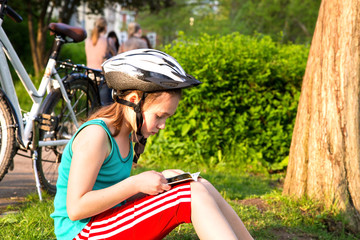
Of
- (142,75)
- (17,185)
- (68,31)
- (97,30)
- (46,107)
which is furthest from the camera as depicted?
(97,30)

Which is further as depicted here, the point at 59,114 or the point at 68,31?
the point at 59,114

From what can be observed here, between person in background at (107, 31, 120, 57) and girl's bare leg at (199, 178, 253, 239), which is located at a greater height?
person in background at (107, 31, 120, 57)

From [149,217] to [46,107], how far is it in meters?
2.25

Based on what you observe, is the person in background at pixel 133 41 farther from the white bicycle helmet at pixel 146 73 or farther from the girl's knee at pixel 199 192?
the girl's knee at pixel 199 192

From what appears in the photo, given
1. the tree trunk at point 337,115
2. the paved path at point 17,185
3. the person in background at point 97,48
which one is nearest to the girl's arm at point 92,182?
the paved path at point 17,185

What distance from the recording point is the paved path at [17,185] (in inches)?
156

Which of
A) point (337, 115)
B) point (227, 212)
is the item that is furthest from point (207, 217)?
point (337, 115)

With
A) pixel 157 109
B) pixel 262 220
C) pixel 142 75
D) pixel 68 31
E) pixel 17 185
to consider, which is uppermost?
pixel 68 31

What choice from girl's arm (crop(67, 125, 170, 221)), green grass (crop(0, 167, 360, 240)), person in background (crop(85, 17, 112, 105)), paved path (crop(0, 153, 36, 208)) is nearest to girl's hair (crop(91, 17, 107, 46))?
person in background (crop(85, 17, 112, 105))

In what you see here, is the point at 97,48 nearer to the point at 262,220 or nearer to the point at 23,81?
the point at 23,81

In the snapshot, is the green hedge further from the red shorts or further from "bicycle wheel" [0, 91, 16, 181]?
the red shorts

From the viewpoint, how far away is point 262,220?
146 inches

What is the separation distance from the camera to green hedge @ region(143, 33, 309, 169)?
6.18 metres

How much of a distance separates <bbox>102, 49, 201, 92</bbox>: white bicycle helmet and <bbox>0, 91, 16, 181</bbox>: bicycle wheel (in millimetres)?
1483
